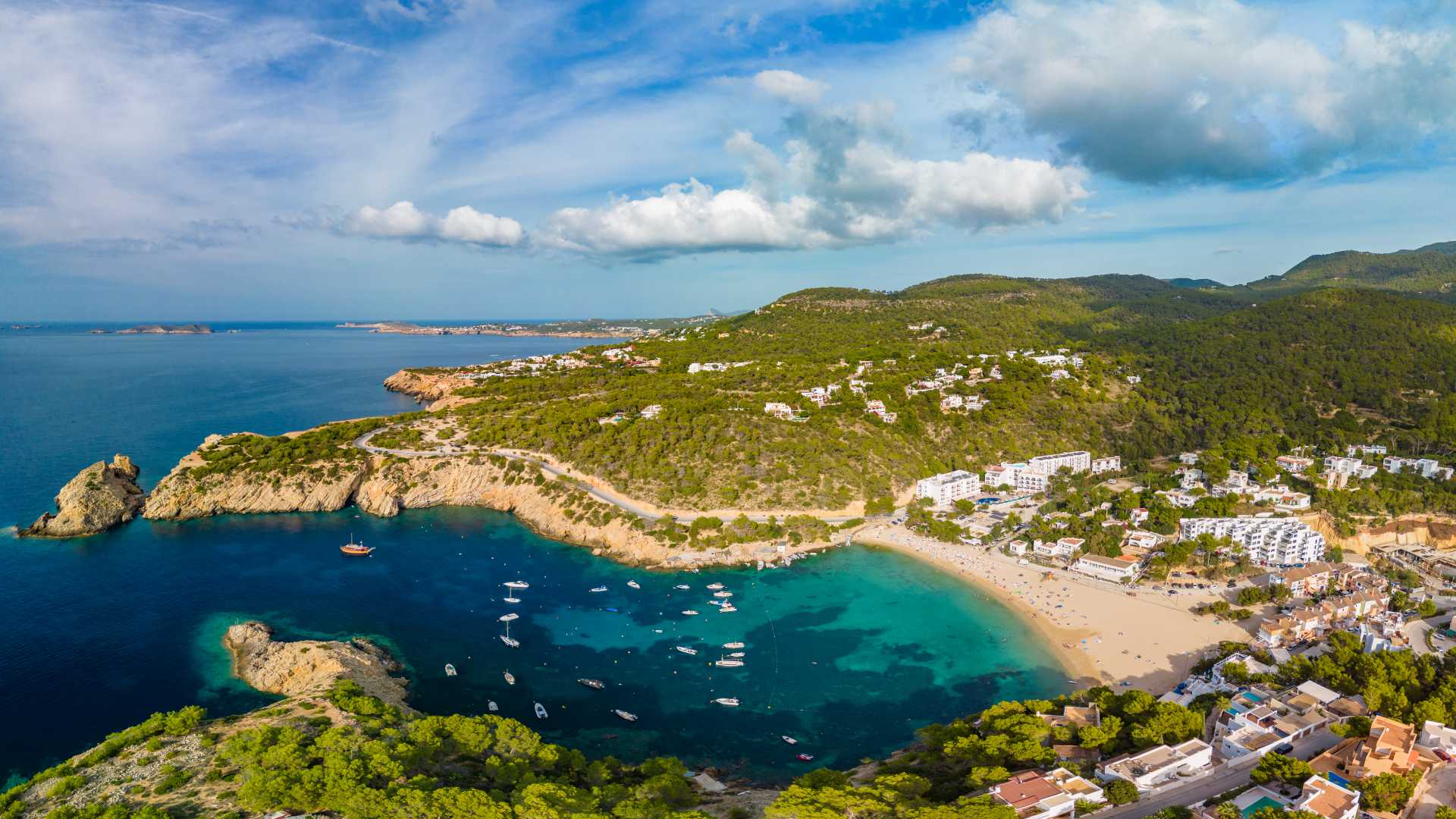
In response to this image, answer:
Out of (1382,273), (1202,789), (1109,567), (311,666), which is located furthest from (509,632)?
(1382,273)

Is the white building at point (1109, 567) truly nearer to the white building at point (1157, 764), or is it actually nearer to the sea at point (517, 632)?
the sea at point (517, 632)

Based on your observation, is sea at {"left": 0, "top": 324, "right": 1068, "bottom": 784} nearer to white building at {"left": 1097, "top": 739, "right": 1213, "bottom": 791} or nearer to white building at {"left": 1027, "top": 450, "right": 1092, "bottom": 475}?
white building at {"left": 1097, "top": 739, "right": 1213, "bottom": 791}

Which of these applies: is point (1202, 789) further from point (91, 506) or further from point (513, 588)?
point (91, 506)

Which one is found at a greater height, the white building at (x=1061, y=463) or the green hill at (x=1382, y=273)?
the green hill at (x=1382, y=273)

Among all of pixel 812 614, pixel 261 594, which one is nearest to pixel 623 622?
pixel 812 614

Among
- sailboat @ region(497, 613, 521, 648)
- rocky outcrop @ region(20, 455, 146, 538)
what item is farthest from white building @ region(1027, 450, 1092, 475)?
rocky outcrop @ region(20, 455, 146, 538)

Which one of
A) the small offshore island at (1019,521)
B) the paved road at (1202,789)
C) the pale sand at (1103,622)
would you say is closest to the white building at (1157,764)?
the small offshore island at (1019,521)
